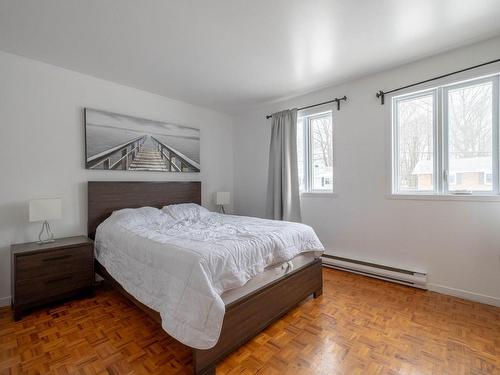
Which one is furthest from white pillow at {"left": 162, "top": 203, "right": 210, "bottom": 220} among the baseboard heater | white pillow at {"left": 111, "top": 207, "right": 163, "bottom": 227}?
the baseboard heater

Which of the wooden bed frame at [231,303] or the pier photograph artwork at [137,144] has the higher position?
the pier photograph artwork at [137,144]

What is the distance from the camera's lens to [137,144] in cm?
344

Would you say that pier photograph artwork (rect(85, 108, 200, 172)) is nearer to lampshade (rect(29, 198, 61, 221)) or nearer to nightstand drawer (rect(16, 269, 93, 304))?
lampshade (rect(29, 198, 61, 221))

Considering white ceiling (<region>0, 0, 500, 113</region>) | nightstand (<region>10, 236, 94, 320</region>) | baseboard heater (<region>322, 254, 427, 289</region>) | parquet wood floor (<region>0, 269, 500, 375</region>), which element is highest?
white ceiling (<region>0, 0, 500, 113</region>)

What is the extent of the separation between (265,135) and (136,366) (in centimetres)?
353

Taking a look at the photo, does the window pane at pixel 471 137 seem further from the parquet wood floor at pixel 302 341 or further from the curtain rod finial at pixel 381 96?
the parquet wood floor at pixel 302 341

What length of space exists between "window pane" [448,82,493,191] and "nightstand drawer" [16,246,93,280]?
393 cm

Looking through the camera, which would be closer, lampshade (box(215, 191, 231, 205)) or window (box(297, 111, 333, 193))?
window (box(297, 111, 333, 193))

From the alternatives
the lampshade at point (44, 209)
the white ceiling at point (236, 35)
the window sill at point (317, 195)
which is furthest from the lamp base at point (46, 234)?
the window sill at point (317, 195)

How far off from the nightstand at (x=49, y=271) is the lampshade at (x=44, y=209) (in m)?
0.29

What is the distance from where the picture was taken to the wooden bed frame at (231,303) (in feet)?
5.35

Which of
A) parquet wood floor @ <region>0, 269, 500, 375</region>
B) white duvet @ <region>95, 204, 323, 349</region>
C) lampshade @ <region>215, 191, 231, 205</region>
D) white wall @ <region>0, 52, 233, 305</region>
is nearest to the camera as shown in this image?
white duvet @ <region>95, 204, 323, 349</region>

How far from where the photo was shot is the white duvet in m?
1.47

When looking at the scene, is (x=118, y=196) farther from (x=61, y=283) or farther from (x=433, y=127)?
(x=433, y=127)
